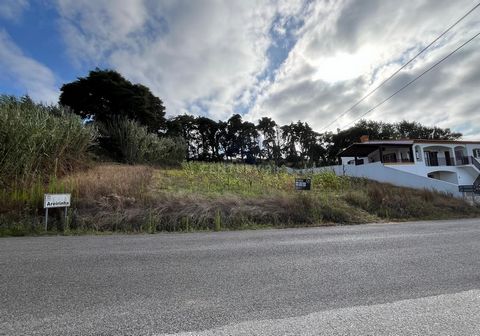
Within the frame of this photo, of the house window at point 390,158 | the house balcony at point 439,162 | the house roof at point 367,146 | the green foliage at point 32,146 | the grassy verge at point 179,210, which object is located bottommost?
the grassy verge at point 179,210

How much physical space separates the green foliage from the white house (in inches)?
914

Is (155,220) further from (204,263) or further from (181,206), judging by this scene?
(204,263)

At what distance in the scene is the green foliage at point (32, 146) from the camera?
920cm

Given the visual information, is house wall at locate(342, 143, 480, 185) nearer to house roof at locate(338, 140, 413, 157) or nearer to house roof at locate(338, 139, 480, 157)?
house roof at locate(338, 139, 480, 157)

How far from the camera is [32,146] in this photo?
388 inches

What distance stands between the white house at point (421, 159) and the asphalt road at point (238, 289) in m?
22.8

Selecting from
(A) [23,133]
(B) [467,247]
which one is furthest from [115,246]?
(B) [467,247]

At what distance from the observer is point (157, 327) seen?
8.45ft

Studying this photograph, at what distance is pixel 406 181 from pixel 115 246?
78.6 ft

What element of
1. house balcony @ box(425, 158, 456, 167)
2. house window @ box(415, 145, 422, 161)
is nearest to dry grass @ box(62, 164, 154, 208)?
house window @ box(415, 145, 422, 161)

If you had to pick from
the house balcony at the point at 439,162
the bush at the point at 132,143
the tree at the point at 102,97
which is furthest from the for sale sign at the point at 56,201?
the house balcony at the point at 439,162

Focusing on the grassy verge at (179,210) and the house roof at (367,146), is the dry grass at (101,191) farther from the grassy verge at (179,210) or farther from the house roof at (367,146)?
the house roof at (367,146)

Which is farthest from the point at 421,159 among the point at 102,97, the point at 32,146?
the point at 32,146

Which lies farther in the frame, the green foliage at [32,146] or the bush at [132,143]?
the bush at [132,143]
